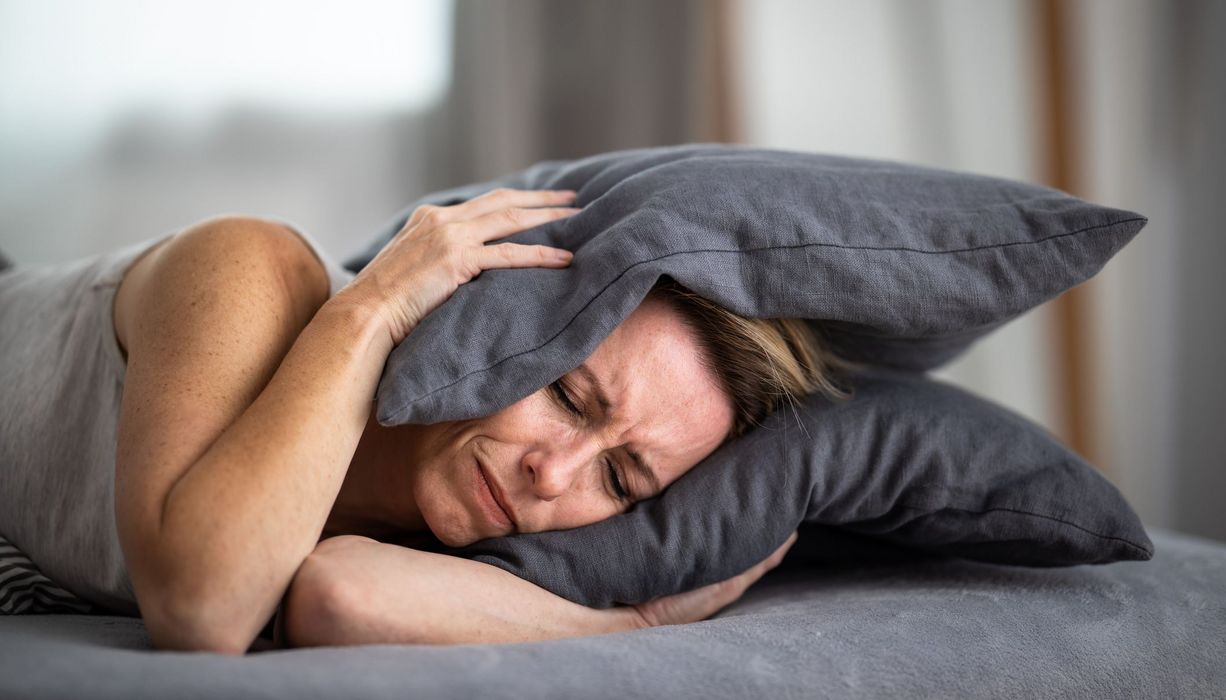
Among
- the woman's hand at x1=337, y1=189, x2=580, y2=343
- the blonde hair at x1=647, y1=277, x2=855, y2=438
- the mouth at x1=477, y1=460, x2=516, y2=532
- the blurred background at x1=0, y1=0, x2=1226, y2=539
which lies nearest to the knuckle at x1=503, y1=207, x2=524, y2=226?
the woman's hand at x1=337, y1=189, x2=580, y2=343

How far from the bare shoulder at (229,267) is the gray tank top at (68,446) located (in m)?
0.03

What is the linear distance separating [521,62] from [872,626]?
2.04 m

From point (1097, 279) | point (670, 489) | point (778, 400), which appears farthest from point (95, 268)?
point (1097, 279)

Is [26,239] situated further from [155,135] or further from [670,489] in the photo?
[670,489]

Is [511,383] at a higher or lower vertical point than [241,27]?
lower

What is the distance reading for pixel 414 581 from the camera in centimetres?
101

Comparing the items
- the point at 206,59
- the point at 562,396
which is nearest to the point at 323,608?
the point at 562,396

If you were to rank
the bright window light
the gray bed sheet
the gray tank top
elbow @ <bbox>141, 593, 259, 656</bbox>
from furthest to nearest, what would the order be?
the bright window light → the gray tank top → elbow @ <bbox>141, 593, 259, 656</bbox> → the gray bed sheet

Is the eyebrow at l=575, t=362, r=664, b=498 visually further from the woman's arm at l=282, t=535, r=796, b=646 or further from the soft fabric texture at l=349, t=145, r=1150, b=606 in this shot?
the woman's arm at l=282, t=535, r=796, b=646

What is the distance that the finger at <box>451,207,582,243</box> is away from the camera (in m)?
1.18

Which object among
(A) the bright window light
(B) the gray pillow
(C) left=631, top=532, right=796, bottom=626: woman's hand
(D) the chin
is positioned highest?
(A) the bright window light

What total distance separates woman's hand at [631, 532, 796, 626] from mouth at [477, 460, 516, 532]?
0.68ft

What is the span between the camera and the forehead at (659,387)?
1.14 metres

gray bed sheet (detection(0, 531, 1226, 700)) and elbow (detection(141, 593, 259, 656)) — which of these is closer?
gray bed sheet (detection(0, 531, 1226, 700))
